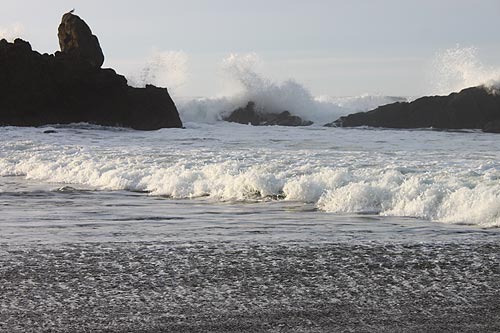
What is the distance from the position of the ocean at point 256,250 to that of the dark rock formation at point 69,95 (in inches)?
773

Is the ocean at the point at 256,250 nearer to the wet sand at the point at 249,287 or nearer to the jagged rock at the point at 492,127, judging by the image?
the wet sand at the point at 249,287

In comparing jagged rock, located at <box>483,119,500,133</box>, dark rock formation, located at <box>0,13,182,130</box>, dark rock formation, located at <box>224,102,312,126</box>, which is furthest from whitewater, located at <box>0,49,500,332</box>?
dark rock formation, located at <box>224,102,312,126</box>

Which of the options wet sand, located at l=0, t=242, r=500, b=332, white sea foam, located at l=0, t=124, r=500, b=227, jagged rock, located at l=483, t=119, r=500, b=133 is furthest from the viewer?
jagged rock, located at l=483, t=119, r=500, b=133

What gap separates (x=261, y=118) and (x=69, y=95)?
549 inches

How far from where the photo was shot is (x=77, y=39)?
121ft

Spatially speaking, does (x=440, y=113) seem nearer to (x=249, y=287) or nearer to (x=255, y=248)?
(x=255, y=248)

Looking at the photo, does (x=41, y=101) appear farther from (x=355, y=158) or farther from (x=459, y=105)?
(x=355, y=158)

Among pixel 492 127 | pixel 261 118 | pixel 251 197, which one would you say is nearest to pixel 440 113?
pixel 492 127

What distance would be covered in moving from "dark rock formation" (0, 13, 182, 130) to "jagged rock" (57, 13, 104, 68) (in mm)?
2628

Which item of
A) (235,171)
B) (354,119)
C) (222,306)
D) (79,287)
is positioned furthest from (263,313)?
(354,119)

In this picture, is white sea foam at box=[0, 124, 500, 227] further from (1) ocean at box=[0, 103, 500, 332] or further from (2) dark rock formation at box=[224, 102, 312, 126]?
(2) dark rock formation at box=[224, 102, 312, 126]

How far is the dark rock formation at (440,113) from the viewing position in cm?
3173

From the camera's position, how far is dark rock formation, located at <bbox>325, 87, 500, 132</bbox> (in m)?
31.7

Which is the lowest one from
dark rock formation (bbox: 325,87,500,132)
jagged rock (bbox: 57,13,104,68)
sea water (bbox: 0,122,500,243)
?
sea water (bbox: 0,122,500,243)
